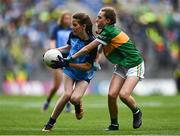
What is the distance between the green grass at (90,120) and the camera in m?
12.2

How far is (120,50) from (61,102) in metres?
1.32

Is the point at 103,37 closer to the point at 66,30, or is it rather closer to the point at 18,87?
the point at 66,30

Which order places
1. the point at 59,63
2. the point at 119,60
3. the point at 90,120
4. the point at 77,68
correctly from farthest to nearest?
the point at 90,120 < the point at 119,60 < the point at 77,68 < the point at 59,63

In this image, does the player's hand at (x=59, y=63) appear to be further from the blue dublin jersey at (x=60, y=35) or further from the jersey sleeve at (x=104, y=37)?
the blue dublin jersey at (x=60, y=35)

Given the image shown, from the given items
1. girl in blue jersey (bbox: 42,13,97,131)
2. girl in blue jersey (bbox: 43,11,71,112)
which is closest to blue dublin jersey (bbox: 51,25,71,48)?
girl in blue jersey (bbox: 43,11,71,112)

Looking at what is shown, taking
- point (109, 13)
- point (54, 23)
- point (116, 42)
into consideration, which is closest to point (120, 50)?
point (116, 42)

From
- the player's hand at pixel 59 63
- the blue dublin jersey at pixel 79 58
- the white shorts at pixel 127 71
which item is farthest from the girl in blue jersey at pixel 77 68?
the white shorts at pixel 127 71

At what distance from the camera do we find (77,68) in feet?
40.1

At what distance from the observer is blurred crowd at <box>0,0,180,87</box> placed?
2889cm

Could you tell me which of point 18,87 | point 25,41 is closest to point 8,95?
point 18,87

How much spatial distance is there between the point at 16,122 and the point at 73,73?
99.2 inches

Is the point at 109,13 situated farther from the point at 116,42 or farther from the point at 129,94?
the point at 129,94

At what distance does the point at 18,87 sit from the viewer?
1119 inches

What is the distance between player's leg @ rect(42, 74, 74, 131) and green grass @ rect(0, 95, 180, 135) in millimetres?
159
